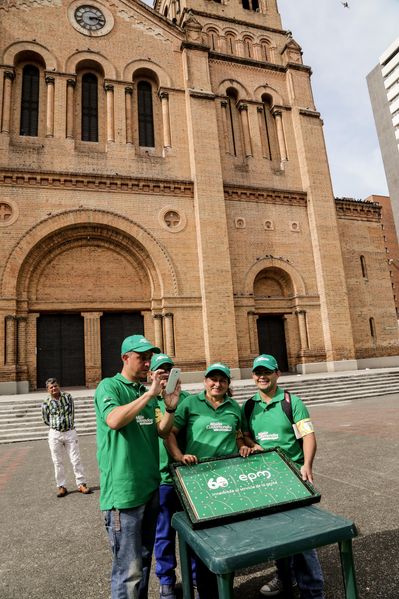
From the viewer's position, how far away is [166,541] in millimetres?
3006

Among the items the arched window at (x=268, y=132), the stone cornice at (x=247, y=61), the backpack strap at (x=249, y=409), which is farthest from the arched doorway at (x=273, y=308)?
the backpack strap at (x=249, y=409)

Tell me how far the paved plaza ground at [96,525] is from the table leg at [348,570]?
1095 millimetres

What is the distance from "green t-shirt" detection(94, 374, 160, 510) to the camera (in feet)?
7.91

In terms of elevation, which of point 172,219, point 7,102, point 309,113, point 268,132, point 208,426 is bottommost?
point 208,426

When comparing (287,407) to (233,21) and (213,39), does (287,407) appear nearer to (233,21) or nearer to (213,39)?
(213,39)

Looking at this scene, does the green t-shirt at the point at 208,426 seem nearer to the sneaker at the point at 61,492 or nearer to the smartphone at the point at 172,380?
the smartphone at the point at 172,380

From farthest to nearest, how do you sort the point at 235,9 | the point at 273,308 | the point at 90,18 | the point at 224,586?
the point at 235,9, the point at 273,308, the point at 90,18, the point at 224,586

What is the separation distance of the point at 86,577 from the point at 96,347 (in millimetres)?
14361

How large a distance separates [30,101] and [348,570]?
21.5m

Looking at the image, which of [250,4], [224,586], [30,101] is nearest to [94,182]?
[30,101]

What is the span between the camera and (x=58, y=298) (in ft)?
55.8

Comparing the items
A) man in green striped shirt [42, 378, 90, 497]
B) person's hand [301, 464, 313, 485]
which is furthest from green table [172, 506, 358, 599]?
man in green striped shirt [42, 378, 90, 497]

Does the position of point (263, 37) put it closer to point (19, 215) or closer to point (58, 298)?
point (19, 215)

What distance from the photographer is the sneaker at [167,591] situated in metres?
2.85
